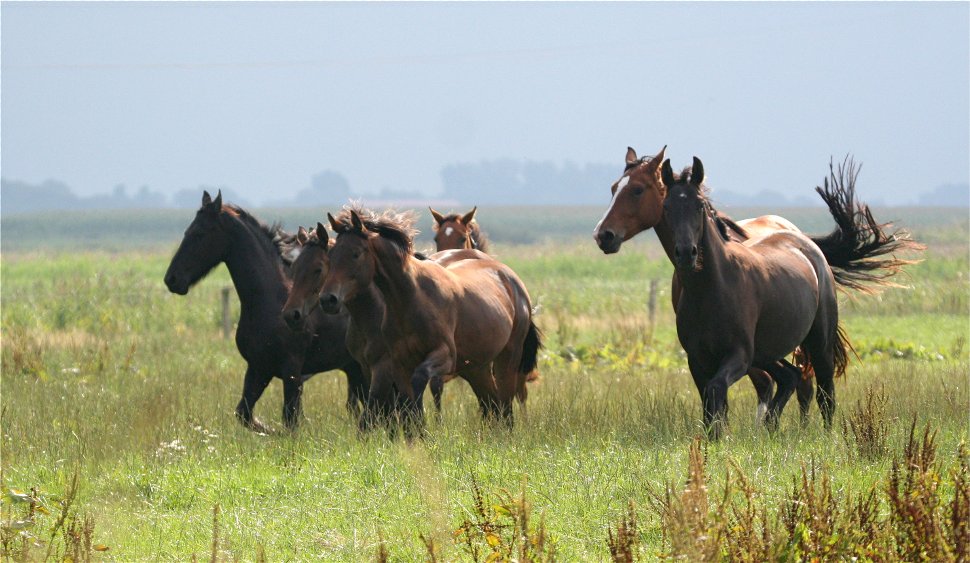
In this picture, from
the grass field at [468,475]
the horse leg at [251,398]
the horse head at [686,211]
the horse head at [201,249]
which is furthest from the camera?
the horse head at [201,249]

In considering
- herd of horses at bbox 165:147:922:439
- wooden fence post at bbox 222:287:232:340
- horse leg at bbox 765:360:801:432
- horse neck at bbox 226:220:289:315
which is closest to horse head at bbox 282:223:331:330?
herd of horses at bbox 165:147:922:439

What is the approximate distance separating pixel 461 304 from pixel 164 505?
3.23m

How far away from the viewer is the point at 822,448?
8.20 metres

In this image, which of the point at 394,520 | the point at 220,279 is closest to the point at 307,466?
the point at 394,520

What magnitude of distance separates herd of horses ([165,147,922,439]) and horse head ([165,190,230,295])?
0.04 feet

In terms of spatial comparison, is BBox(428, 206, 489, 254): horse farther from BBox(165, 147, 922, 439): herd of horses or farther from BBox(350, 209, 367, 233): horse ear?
BBox(350, 209, 367, 233): horse ear

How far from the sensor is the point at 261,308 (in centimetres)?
1162

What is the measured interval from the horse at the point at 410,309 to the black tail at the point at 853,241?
3.62m

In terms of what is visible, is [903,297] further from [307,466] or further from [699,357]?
[307,466]

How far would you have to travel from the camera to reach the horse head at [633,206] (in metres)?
9.26

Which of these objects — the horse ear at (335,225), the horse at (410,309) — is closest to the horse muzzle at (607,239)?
the horse at (410,309)

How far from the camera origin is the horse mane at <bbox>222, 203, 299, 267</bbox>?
39.2ft

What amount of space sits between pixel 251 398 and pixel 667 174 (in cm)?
429

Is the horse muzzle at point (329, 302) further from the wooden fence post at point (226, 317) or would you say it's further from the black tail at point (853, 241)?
the wooden fence post at point (226, 317)
